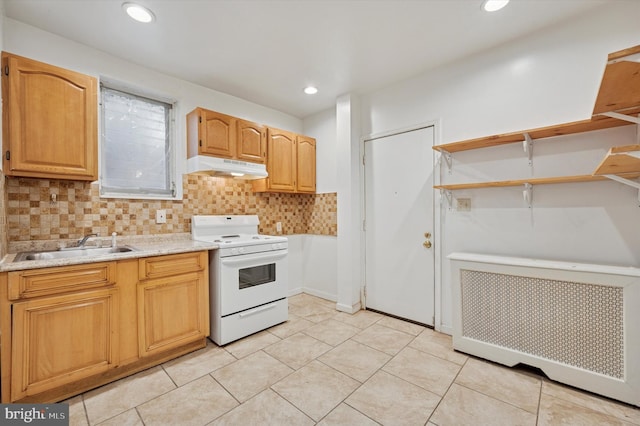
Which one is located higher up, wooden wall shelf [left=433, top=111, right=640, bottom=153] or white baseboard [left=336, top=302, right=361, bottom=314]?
wooden wall shelf [left=433, top=111, right=640, bottom=153]

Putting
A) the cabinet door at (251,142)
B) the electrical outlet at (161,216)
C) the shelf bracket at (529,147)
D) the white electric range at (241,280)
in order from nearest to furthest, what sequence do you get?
1. the shelf bracket at (529,147)
2. the white electric range at (241,280)
3. the electrical outlet at (161,216)
4. the cabinet door at (251,142)

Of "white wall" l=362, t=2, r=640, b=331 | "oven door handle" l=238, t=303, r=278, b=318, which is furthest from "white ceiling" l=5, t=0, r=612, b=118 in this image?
"oven door handle" l=238, t=303, r=278, b=318

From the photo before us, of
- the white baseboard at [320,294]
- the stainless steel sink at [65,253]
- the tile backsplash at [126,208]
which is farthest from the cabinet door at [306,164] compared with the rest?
the stainless steel sink at [65,253]

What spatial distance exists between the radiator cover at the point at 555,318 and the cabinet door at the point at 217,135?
2.37 meters

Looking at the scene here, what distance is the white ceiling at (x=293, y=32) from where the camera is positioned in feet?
6.10

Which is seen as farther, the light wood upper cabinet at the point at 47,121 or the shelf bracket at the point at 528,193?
the shelf bracket at the point at 528,193

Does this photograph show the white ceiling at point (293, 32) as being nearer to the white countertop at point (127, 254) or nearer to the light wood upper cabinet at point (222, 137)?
the light wood upper cabinet at point (222, 137)

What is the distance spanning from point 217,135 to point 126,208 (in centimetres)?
105

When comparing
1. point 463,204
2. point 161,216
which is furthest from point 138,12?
point 463,204

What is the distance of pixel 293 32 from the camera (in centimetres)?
214

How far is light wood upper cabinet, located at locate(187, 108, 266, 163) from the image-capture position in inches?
105

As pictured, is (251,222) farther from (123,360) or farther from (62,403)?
(62,403)

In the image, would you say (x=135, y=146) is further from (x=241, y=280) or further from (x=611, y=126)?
(x=611, y=126)

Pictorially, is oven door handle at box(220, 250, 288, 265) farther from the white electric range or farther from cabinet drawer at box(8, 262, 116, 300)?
cabinet drawer at box(8, 262, 116, 300)
